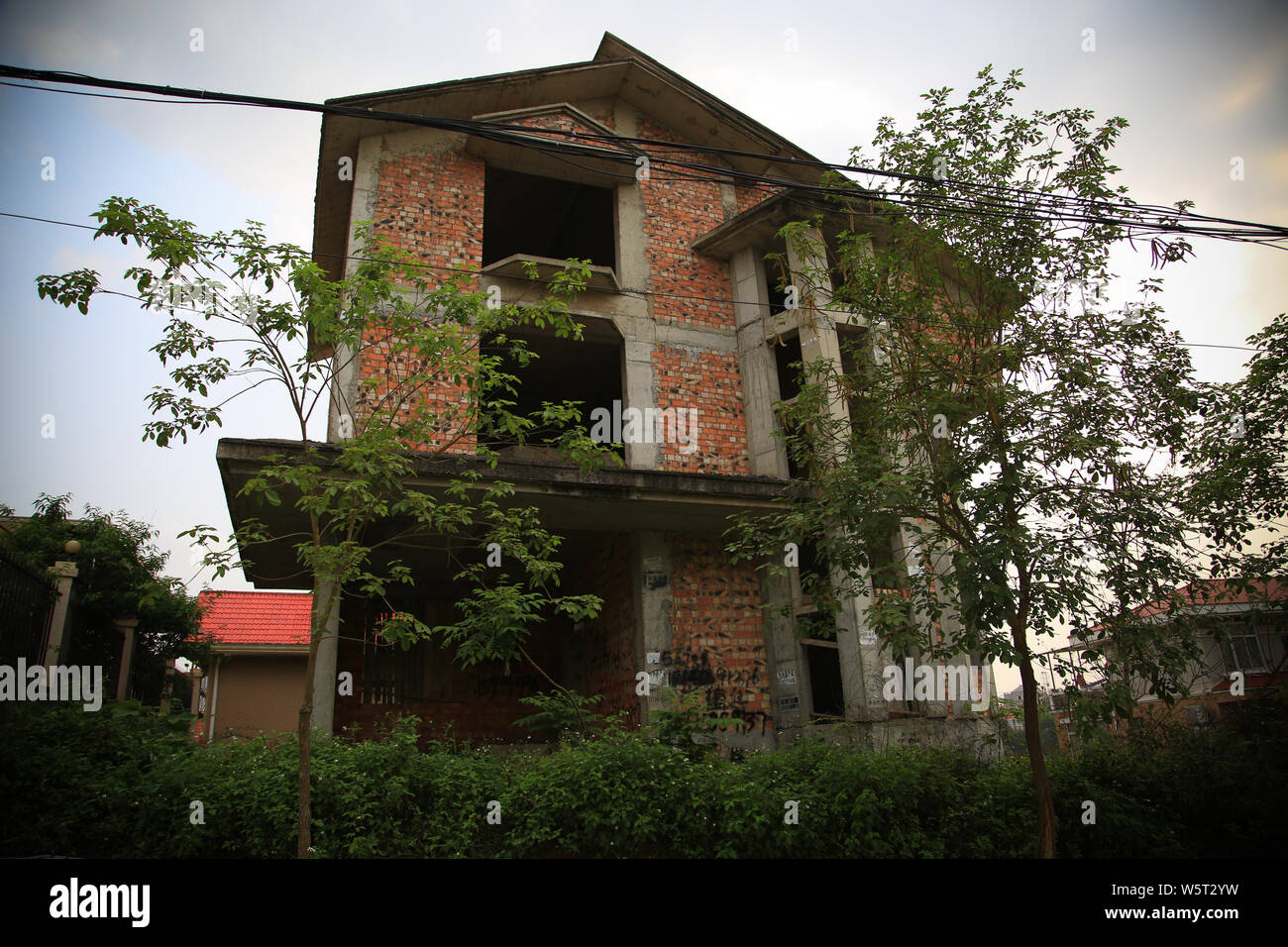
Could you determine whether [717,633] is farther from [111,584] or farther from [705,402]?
[111,584]

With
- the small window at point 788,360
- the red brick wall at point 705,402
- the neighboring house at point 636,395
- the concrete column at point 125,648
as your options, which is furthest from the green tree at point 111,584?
the small window at point 788,360

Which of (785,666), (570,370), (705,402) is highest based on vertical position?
(570,370)

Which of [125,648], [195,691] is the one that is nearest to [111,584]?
[125,648]

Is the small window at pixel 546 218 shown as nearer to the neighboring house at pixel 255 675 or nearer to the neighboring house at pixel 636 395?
the neighboring house at pixel 636 395

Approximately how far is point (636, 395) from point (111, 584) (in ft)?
31.6

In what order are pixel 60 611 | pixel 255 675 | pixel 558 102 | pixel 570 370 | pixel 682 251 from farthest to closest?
pixel 255 675 < pixel 570 370 < pixel 558 102 < pixel 682 251 < pixel 60 611

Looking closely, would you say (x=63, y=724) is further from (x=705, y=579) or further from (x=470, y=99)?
Answer: (x=470, y=99)

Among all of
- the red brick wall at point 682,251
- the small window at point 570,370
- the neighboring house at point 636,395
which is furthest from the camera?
the small window at point 570,370

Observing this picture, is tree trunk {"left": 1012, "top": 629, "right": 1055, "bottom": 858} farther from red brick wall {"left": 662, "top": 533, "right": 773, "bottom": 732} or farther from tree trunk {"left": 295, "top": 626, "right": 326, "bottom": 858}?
tree trunk {"left": 295, "top": 626, "right": 326, "bottom": 858}

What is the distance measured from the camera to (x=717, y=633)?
11.6 metres

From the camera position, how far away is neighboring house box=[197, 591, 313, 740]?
65.2ft

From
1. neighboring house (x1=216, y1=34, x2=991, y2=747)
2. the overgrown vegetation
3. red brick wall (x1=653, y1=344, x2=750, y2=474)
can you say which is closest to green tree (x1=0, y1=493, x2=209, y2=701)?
neighboring house (x1=216, y1=34, x2=991, y2=747)

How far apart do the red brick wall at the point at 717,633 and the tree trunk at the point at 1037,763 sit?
440cm

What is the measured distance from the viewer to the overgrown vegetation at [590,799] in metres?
6.32
